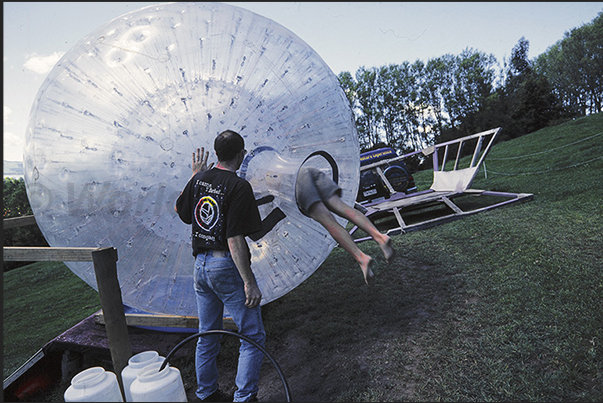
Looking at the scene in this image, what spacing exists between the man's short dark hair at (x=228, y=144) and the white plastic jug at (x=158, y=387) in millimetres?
1163

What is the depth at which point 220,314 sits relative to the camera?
8.41 ft

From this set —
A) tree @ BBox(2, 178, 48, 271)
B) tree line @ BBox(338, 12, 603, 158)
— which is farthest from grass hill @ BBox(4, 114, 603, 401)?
tree line @ BBox(338, 12, 603, 158)

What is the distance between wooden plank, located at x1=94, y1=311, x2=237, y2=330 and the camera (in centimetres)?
321

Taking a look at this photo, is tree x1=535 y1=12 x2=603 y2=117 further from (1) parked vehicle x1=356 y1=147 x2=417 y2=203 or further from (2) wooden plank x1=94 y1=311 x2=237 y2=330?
(2) wooden plank x1=94 y1=311 x2=237 y2=330

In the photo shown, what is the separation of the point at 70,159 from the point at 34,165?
Answer: 1.26ft

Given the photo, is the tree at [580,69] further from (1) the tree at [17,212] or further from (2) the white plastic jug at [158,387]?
(2) the white plastic jug at [158,387]

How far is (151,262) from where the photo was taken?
2.41 m

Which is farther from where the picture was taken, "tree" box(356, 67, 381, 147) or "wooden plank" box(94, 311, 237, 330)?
"tree" box(356, 67, 381, 147)

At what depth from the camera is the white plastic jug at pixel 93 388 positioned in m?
1.49

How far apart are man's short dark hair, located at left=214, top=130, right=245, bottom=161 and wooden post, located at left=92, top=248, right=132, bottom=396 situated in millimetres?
888

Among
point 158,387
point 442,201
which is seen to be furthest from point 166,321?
point 442,201

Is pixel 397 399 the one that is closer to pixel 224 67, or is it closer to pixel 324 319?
pixel 324 319

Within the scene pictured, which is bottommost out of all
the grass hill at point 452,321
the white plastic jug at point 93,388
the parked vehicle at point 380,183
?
the grass hill at point 452,321

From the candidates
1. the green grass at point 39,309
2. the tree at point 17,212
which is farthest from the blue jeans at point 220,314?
the tree at point 17,212
